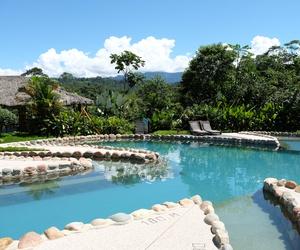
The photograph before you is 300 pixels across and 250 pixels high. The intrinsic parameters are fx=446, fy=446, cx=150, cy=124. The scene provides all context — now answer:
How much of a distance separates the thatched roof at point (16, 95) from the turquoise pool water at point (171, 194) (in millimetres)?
12523

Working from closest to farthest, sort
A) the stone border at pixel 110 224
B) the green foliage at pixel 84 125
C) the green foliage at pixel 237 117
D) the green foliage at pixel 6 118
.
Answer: the stone border at pixel 110 224, the green foliage at pixel 84 125, the green foliage at pixel 6 118, the green foliage at pixel 237 117

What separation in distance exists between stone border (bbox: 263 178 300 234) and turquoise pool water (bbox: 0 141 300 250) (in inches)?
7.5

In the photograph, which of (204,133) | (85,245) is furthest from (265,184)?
(204,133)

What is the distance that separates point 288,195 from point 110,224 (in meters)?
3.63

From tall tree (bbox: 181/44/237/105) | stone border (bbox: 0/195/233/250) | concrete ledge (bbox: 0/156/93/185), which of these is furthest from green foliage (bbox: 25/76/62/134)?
stone border (bbox: 0/195/233/250)

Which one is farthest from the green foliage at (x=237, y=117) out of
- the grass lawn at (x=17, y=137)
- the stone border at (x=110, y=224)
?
the stone border at (x=110, y=224)

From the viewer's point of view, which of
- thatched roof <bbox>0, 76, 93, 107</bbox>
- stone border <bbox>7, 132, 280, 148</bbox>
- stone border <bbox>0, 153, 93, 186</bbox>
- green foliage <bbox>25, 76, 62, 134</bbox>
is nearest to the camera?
stone border <bbox>0, 153, 93, 186</bbox>

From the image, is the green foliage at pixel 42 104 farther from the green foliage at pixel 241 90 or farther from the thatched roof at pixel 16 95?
the green foliage at pixel 241 90

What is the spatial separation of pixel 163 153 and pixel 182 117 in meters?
8.67

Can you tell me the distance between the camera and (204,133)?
871 inches

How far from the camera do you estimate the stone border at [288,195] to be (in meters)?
7.26

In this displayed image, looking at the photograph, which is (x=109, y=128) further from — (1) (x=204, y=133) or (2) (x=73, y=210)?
(2) (x=73, y=210)

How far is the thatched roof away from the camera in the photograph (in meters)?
25.6

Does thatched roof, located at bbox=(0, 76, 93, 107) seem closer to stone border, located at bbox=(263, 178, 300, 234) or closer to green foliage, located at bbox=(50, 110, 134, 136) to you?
green foliage, located at bbox=(50, 110, 134, 136)
